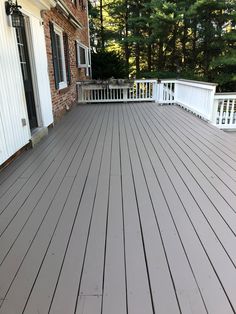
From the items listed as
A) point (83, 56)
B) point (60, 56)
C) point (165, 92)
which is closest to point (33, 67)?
point (60, 56)

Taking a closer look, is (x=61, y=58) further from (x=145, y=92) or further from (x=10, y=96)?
(x=10, y=96)

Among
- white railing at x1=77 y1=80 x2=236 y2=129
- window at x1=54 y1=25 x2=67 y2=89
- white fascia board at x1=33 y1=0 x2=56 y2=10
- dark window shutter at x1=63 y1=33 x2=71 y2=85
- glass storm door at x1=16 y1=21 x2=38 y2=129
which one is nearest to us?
glass storm door at x1=16 y1=21 x2=38 y2=129

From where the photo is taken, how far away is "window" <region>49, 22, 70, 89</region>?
619cm

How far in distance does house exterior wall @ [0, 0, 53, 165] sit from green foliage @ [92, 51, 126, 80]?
681 centimetres

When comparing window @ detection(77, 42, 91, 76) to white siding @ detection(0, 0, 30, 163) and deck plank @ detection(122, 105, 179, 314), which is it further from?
deck plank @ detection(122, 105, 179, 314)

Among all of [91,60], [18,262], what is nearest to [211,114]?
[18,262]

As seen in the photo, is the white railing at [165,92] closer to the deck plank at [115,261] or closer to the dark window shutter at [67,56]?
the dark window shutter at [67,56]

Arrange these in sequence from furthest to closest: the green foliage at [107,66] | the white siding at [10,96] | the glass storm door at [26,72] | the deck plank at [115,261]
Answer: the green foliage at [107,66] → the glass storm door at [26,72] → the white siding at [10,96] → the deck plank at [115,261]

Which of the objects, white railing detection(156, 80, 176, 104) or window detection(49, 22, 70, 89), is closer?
window detection(49, 22, 70, 89)

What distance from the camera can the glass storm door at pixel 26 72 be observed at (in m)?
4.45

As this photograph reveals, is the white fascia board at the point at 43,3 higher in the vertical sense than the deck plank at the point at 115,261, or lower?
higher

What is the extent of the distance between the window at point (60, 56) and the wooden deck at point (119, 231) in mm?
3106

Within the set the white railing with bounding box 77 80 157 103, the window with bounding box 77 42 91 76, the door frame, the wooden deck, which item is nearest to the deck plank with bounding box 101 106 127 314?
the wooden deck

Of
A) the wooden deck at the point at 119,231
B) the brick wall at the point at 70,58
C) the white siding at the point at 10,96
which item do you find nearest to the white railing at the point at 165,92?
the brick wall at the point at 70,58
